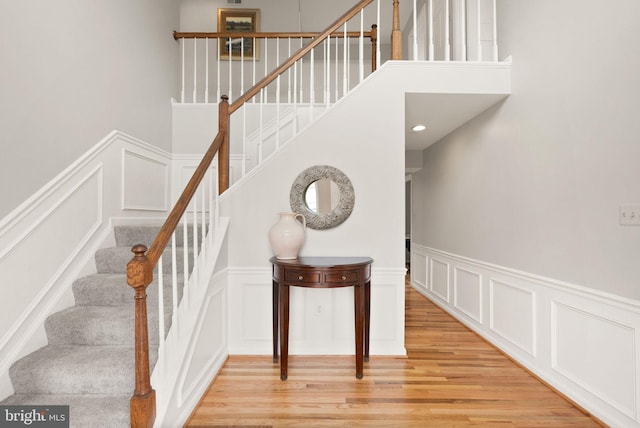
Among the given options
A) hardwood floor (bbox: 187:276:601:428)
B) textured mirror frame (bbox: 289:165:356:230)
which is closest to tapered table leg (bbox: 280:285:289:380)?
hardwood floor (bbox: 187:276:601:428)

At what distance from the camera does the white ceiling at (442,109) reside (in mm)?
2840

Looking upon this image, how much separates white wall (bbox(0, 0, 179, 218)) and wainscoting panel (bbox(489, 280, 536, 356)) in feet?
11.1

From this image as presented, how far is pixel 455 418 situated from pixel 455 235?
2.26 meters

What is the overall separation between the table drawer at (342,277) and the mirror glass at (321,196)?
621 millimetres

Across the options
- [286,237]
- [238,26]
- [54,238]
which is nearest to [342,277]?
[286,237]

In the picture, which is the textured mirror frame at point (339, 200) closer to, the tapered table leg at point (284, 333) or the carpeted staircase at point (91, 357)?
the tapered table leg at point (284, 333)

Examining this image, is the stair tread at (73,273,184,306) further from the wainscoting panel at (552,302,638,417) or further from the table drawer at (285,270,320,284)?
the wainscoting panel at (552,302,638,417)

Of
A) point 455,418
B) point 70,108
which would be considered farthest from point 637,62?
point 70,108

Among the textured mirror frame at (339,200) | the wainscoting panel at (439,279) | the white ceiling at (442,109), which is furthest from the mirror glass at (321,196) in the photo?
the wainscoting panel at (439,279)

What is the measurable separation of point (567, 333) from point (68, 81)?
3688 millimetres

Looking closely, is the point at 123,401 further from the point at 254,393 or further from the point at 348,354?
the point at 348,354

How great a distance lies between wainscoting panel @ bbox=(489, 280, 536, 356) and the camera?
246cm

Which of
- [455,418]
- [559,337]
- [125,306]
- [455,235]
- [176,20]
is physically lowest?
[455,418]

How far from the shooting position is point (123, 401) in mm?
1586
